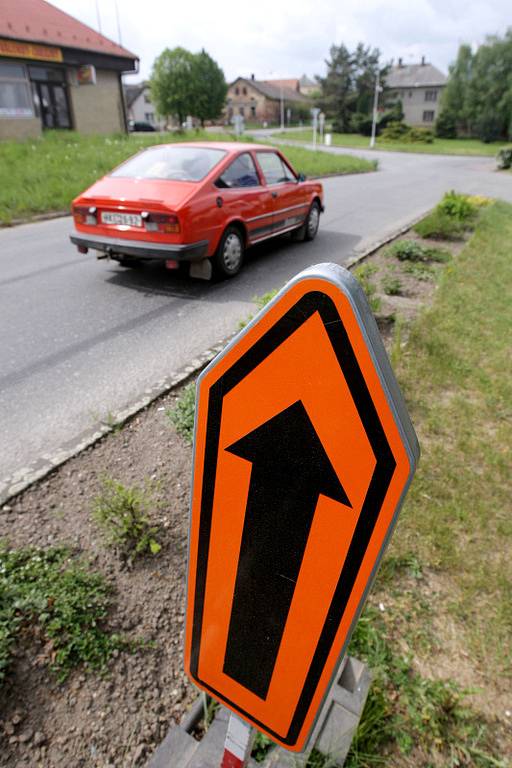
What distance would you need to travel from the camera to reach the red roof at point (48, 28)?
2128 cm

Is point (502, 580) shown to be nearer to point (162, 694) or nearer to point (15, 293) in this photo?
point (162, 694)

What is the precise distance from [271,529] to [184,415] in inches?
98.4

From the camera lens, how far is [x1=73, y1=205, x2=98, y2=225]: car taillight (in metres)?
6.13

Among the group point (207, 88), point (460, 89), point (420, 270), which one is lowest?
point (420, 270)

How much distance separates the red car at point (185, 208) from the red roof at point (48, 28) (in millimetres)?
19748

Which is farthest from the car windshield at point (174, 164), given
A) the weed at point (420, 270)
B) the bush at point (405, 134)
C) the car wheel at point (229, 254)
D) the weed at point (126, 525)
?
the bush at point (405, 134)

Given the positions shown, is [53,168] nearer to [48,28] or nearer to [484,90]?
[48,28]

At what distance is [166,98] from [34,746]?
228 ft

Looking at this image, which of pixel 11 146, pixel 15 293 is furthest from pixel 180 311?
pixel 11 146

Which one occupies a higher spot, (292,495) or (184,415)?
(292,495)

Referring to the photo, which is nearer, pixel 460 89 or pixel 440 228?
pixel 440 228

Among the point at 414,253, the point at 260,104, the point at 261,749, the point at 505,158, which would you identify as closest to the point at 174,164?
the point at 414,253

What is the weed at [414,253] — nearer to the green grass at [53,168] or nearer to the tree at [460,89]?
the green grass at [53,168]

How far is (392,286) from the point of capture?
6.16 metres
